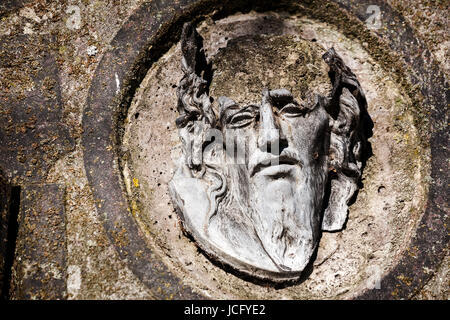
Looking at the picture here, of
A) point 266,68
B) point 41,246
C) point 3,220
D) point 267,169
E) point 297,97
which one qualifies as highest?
point 266,68

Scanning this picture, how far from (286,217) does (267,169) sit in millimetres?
320

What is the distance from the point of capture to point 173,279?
3.63 metres

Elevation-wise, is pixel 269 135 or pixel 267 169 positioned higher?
pixel 269 135

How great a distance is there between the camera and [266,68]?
170 inches

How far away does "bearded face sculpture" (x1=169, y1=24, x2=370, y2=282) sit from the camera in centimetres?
365

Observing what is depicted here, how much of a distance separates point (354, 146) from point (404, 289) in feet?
3.27

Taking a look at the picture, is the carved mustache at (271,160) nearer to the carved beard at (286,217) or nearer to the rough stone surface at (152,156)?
the carved beard at (286,217)

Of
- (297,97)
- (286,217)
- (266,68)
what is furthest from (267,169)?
(266,68)

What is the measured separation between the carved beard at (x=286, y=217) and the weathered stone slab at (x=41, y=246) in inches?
48.4

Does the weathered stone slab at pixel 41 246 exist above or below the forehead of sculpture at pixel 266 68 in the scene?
below

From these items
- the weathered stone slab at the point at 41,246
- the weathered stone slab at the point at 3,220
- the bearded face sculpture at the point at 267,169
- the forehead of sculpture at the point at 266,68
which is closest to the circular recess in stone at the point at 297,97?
the forehead of sculpture at the point at 266,68

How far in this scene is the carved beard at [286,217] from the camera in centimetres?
364

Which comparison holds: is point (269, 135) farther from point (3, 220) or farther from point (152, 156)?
point (3, 220)
